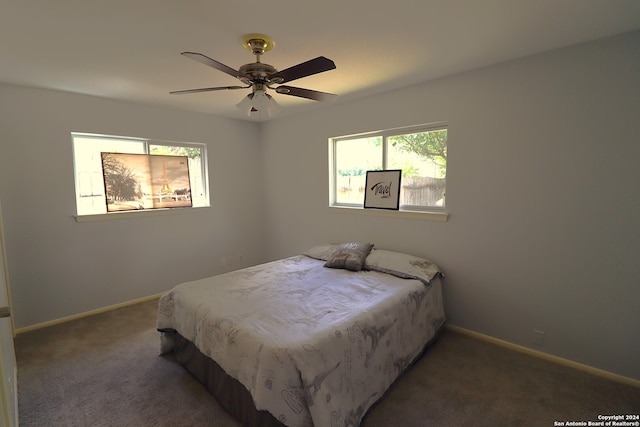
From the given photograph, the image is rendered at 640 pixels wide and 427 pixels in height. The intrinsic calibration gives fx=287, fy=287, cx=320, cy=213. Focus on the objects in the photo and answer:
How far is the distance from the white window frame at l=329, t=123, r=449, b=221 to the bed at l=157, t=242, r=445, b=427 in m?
0.49

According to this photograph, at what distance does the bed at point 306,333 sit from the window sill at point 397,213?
46cm

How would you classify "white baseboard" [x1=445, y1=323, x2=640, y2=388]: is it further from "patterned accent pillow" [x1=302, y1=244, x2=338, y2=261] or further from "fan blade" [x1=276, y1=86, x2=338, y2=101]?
"fan blade" [x1=276, y1=86, x2=338, y2=101]

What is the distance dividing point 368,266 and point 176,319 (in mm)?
1817

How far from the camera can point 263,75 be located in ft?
5.99

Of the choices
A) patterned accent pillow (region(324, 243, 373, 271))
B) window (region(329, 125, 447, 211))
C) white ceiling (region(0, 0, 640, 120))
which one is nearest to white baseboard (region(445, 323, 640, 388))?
patterned accent pillow (region(324, 243, 373, 271))

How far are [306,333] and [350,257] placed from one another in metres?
1.38

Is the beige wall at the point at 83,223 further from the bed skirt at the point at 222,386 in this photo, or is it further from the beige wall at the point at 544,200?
the beige wall at the point at 544,200

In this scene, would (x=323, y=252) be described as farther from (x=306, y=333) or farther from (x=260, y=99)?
(x=260, y=99)

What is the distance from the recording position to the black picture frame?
3225 mm

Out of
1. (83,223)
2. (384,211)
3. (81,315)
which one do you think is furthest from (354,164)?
(81,315)

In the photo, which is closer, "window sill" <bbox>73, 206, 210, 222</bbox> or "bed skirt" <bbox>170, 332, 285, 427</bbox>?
"bed skirt" <bbox>170, 332, 285, 427</bbox>

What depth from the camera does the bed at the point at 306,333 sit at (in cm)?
152

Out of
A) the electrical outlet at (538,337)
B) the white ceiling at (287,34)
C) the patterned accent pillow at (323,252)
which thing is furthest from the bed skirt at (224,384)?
the white ceiling at (287,34)

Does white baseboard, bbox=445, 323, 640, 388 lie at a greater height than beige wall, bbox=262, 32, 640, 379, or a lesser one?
lesser
